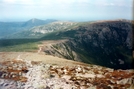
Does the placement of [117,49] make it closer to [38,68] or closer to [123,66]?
[123,66]

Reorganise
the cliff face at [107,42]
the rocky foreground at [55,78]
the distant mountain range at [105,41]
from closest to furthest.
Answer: the rocky foreground at [55,78] → the distant mountain range at [105,41] → the cliff face at [107,42]

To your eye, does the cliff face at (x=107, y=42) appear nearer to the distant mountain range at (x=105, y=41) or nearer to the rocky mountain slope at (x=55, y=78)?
the distant mountain range at (x=105, y=41)

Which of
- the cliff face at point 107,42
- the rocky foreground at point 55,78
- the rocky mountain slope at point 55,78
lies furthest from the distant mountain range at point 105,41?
the rocky foreground at point 55,78

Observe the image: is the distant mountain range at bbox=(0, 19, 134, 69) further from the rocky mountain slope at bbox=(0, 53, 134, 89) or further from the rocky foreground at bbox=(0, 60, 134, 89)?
the rocky foreground at bbox=(0, 60, 134, 89)

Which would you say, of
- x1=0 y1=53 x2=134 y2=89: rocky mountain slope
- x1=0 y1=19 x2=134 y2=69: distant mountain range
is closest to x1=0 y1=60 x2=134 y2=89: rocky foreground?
x1=0 y1=53 x2=134 y2=89: rocky mountain slope

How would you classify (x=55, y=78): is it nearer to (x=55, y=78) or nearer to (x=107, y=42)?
(x=55, y=78)

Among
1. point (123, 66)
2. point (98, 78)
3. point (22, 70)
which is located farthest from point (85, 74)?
point (123, 66)

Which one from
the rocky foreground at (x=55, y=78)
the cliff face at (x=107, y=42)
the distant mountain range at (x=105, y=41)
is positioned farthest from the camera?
the cliff face at (x=107, y=42)
